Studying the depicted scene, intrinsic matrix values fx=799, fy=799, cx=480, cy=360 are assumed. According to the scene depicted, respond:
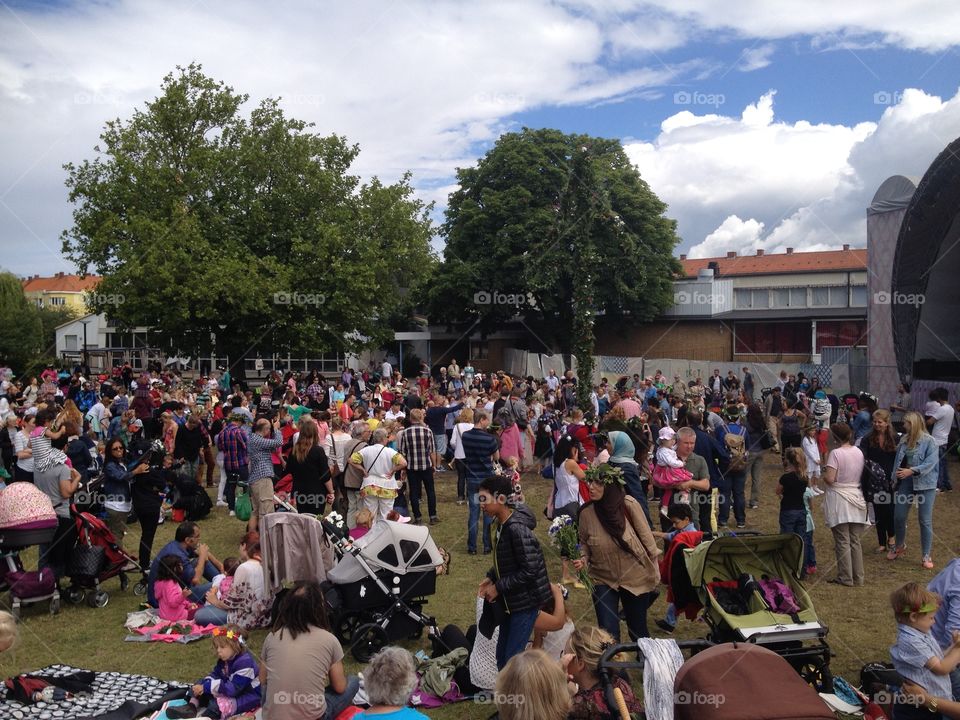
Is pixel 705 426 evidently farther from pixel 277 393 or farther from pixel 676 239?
pixel 676 239

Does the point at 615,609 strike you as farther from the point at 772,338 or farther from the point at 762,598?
the point at 772,338

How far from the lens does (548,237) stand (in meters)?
35.3

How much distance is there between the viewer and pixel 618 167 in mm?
37438

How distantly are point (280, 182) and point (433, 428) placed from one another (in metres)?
16.9

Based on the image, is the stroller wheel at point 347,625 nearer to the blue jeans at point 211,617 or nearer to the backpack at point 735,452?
the blue jeans at point 211,617

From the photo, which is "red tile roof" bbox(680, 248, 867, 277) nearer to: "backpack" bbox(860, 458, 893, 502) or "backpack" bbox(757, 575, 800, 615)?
"backpack" bbox(860, 458, 893, 502)

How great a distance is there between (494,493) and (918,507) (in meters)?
6.17

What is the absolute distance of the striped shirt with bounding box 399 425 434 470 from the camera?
1077 centimetres

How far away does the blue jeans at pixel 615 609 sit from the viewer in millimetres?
5789

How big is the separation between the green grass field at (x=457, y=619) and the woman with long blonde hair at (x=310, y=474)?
1426 mm
